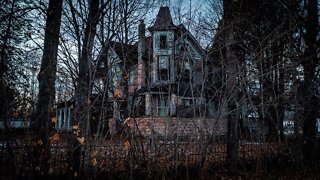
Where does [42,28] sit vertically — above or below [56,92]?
above

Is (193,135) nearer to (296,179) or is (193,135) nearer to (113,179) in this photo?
(113,179)

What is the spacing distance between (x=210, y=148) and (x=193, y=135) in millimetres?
966

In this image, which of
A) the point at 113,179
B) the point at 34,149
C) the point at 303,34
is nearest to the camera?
the point at 34,149

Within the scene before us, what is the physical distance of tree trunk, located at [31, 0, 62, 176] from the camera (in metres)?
6.22

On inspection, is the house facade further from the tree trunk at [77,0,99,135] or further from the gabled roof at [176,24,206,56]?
the tree trunk at [77,0,99,135]

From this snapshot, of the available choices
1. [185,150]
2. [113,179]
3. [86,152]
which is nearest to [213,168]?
[185,150]

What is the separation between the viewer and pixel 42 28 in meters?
6.72

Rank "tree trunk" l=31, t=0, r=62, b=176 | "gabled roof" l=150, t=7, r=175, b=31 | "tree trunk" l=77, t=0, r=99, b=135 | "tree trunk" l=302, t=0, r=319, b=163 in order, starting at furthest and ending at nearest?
"tree trunk" l=302, t=0, r=319, b=163 < "gabled roof" l=150, t=7, r=175, b=31 < "tree trunk" l=31, t=0, r=62, b=176 < "tree trunk" l=77, t=0, r=99, b=135

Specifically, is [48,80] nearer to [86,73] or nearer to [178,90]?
[86,73]

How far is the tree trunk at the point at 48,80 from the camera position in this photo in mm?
6223

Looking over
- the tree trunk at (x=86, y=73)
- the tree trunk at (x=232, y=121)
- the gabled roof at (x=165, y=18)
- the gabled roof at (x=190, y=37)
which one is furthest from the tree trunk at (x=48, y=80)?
the tree trunk at (x=232, y=121)

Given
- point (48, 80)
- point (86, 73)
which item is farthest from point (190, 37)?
point (48, 80)


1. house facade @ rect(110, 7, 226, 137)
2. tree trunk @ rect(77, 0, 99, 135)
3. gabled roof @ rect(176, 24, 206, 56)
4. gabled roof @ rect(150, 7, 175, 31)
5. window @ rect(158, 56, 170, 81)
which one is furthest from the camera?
window @ rect(158, 56, 170, 81)

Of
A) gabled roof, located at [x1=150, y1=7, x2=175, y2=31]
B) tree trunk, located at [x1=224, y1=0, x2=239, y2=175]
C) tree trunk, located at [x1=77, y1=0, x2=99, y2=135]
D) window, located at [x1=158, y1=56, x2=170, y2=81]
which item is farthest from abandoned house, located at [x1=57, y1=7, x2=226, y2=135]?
tree trunk, located at [x1=224, y1=0, x2=239, y2=175]
